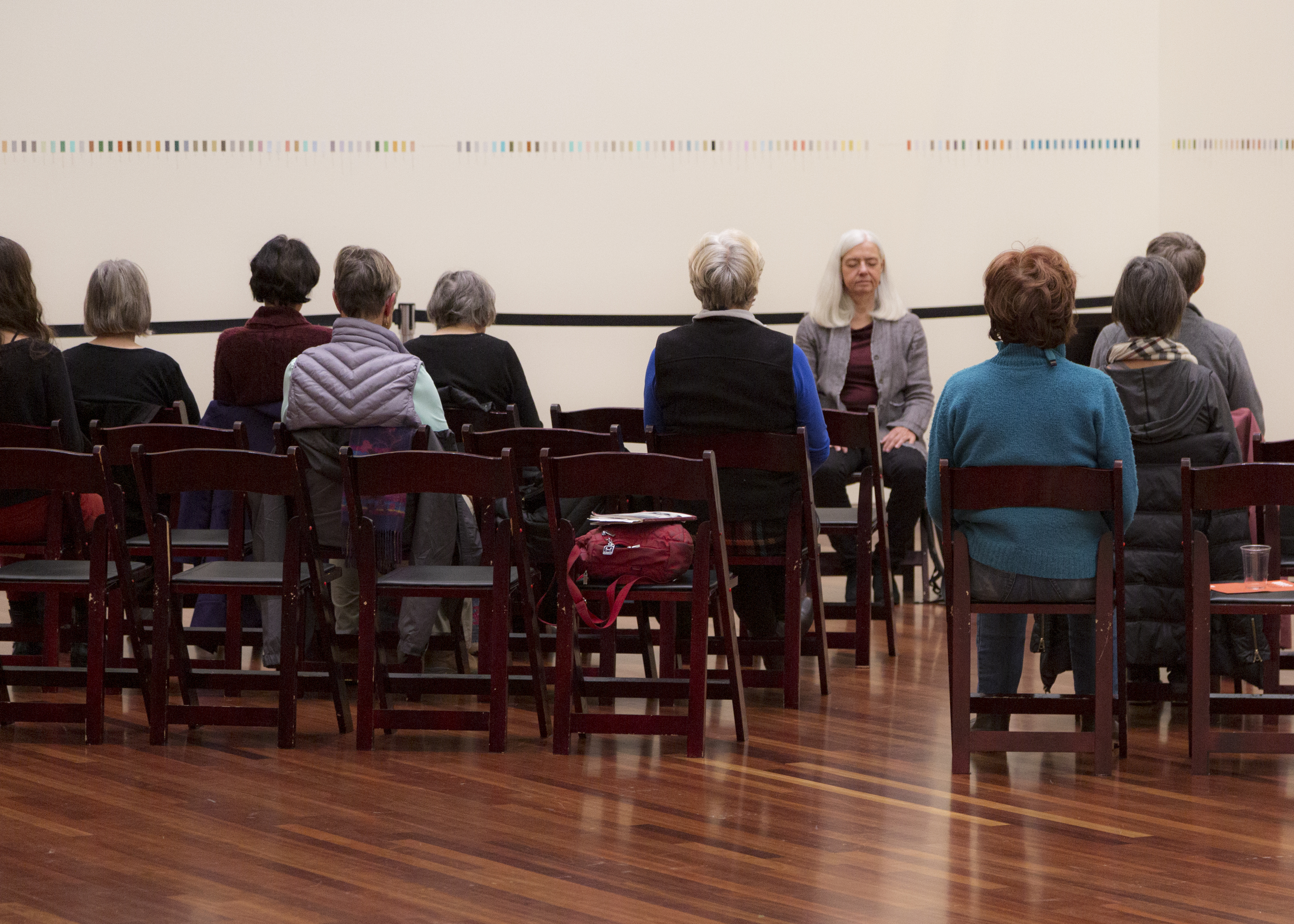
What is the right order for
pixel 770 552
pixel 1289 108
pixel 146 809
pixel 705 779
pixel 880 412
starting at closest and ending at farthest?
pixel 146 809, pixel 705 779, pixel 770 552, pixel 880 412, pixel 1289 108

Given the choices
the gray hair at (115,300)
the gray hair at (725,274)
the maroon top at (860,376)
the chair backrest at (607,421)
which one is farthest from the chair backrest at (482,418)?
the maroon top at (860,376)

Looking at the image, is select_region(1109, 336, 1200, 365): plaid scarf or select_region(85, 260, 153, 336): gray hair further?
select_region(85, 260, 153, 336): gray hair

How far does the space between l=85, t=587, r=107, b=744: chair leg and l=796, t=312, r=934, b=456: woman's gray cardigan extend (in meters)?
3.22

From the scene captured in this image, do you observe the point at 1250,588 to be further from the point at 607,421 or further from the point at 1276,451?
the point at 607,421

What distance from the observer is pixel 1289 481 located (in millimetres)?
3779

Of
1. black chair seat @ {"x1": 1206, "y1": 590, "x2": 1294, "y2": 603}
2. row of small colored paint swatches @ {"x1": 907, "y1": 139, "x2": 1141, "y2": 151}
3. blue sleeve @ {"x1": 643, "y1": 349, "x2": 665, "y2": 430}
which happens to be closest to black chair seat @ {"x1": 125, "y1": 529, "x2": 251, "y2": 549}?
blue sleeve @ {"x1": 643, "y1": 349, "x2": 665, "y2": 430}

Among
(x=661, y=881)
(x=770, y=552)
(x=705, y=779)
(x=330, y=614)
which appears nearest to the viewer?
(x=661, y=881)

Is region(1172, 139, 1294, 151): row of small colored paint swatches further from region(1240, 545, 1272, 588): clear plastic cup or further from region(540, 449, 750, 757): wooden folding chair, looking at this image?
region(540, 449, 750, 757): wooden folding chair

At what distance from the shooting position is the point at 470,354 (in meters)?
5.69

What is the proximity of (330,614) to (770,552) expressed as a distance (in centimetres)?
147

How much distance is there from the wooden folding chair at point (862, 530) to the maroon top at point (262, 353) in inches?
67.9

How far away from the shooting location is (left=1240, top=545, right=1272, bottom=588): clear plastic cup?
4.09 meters

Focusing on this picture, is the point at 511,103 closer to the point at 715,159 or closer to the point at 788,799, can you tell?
the point at 715,159

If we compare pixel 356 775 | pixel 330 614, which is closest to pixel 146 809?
pixel 356 775
